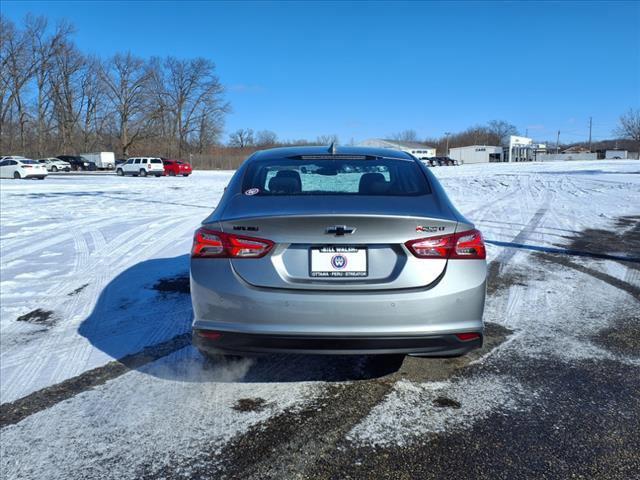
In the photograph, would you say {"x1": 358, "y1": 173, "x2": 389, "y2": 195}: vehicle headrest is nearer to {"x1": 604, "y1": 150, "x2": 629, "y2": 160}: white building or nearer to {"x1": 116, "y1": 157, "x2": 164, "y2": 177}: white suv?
{"x1": 116, "y1": 157, "x2": 164, "y2": 177}: white suv

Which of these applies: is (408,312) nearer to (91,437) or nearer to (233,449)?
(233,449)

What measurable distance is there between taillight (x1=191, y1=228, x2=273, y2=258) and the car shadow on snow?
3.34 feet

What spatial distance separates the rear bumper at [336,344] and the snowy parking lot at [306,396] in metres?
0.42

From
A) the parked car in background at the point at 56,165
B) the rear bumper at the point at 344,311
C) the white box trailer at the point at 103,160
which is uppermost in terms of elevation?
the white box trailer at the point at 103,160

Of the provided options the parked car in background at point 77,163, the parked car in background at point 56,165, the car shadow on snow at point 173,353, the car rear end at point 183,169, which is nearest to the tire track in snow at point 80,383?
the car shadow on snow at point 173,353

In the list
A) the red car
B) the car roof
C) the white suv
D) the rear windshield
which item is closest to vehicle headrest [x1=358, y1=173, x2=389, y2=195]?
the rear windshield

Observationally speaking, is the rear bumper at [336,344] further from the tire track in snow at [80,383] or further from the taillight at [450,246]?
the tire track in snow at [80,383]

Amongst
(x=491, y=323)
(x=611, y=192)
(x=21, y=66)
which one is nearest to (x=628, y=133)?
(x=611, y=192)

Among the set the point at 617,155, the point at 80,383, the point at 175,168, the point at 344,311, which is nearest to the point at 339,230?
the point at 344,311

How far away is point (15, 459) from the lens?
2408mm

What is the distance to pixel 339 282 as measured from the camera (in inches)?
104

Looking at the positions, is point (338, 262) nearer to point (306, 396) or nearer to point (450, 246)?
point (450, 246)

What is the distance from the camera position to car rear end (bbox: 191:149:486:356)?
8.61ft

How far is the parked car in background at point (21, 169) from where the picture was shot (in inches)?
1394
